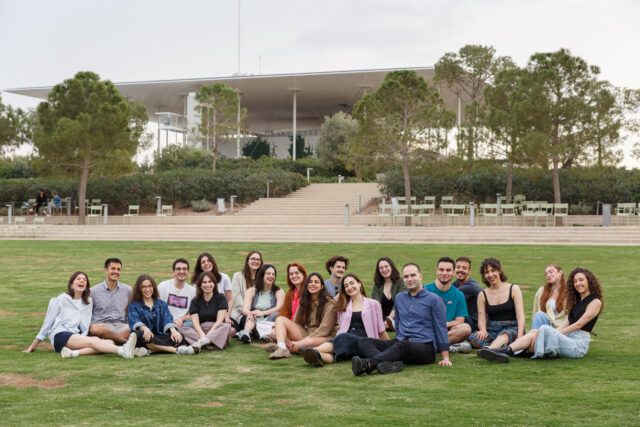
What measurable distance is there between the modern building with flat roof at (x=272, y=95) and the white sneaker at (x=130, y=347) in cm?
3544

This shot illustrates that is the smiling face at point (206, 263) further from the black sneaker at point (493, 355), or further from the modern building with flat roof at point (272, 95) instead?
the modern building with flat roof at point (272, 95)

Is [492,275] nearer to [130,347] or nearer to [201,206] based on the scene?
[130,347]

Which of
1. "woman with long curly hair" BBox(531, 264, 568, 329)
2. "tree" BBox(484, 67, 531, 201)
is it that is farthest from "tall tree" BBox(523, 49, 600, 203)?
"woman with long curly hair" BBox(531, 264, 568, 329)

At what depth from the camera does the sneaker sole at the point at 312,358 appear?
6.82 m

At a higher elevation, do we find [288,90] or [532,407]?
[288,90]

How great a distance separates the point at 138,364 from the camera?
709 cm

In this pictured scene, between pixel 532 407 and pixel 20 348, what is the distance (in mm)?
5605

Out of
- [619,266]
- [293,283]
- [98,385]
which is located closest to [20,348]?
[98,385]

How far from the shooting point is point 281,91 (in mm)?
53844

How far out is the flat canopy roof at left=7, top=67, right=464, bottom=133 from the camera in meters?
48.5

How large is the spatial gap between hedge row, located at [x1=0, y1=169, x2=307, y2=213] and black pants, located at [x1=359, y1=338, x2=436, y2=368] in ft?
97.6

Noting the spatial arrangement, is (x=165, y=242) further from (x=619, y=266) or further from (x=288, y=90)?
(x=288, y=90)

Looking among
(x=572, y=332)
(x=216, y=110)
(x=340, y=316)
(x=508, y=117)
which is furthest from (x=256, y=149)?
(x=572, y=332)

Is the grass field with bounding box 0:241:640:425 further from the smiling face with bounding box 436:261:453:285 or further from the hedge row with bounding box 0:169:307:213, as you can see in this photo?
the hedge row with bounding box 0:169:307:213
